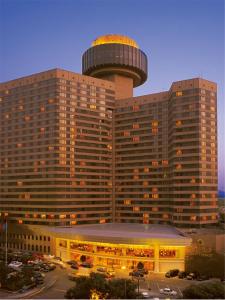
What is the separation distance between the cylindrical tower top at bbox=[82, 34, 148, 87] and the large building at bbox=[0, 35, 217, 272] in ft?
1.54

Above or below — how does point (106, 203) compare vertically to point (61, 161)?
below

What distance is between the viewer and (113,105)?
140 m

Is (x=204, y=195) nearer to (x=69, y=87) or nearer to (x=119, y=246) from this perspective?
(x=119, y=246)

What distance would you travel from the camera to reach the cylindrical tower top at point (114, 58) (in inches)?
5743

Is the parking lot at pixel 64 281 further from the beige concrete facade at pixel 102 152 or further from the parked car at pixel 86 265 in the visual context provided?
the beige concrete facade at pixel 102 152

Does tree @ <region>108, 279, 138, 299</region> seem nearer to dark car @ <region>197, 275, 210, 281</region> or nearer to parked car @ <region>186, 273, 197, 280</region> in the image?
parked car @ <region>186, 273, 197, 280</region>

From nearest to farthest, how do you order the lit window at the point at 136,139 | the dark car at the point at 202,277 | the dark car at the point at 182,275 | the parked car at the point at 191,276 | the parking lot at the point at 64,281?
the parking lot at the point at 64,281, the dark car at the point at 202,277, the parked car at the point at 191,276, the dark car at the point at 182,275, the lit window at the point at 136,139

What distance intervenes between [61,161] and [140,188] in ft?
95.7

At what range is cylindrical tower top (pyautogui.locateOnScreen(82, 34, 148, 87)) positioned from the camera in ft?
479

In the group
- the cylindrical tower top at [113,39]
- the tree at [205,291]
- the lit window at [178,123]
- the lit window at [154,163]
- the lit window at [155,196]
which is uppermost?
the cylindrical tower top at [113,39]

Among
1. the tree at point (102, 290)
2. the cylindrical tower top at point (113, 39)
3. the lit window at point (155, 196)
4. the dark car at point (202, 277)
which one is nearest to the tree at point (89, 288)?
the tree at point (102, 290)

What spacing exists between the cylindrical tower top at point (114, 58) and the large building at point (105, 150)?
Answer: 468 millimetres

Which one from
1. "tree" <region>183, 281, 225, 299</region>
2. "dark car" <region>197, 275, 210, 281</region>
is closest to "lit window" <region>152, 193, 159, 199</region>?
"dark car" <region>197, 275, 210, 281</region>

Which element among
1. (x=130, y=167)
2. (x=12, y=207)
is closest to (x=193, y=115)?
(x=130, y=167)
